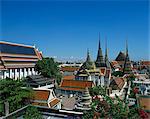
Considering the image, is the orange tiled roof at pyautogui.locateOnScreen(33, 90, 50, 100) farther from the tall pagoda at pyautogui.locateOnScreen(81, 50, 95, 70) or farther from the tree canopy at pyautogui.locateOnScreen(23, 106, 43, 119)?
the tall pagoda at pyautogui.locateOnScreen(81, 50, 95, 70)

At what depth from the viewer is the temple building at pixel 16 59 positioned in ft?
54.5

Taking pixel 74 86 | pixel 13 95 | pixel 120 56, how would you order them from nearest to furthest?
pixel 13 95 → pixel 74 86 → pixel 120 56

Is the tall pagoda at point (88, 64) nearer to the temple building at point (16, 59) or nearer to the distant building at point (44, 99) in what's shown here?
the temple building at point (16, 59)

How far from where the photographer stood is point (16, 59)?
18047mm

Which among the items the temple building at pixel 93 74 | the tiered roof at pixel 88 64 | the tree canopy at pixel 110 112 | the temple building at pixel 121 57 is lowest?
the tree canopy at pixel 110 112

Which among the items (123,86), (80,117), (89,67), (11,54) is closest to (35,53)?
(11,54)

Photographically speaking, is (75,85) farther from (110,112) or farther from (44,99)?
(110,112)

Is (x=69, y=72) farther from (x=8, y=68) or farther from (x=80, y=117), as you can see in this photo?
(x=80, y=117)

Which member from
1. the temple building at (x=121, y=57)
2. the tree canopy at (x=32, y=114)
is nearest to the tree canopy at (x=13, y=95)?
the tree canopy at (x=32, y=114)

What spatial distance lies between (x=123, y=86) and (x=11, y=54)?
9605 millimetres

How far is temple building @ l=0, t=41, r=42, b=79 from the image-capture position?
1662cm

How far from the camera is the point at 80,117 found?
494 cm

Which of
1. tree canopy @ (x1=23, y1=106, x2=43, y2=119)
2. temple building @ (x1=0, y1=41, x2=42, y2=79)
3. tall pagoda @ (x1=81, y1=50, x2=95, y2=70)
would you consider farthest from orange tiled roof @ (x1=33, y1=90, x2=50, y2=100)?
tall pagoda @ (x1=81, y1=50, x2=95, y2=70)

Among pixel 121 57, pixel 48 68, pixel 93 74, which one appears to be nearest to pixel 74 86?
pixel 93 74
